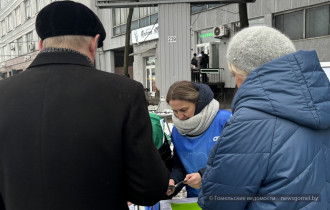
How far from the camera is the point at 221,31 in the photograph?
14.1 m

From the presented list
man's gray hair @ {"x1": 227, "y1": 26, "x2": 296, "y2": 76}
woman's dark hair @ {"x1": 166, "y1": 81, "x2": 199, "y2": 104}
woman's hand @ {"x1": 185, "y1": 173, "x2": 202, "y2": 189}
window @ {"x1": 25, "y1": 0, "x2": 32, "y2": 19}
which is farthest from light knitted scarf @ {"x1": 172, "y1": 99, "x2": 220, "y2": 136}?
window @ {"x1": 25, "y1": 0, "x2": 32, "y2": 19}

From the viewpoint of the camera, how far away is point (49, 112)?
1128mm

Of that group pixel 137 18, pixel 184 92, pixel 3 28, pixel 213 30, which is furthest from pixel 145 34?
pixel 3 28

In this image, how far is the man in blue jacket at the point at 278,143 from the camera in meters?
1.17

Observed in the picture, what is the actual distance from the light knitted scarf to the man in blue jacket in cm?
87

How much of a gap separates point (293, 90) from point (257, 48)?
254 mm

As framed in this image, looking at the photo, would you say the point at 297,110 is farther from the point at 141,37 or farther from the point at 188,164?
the point at 141,37

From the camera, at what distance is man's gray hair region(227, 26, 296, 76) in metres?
1.32

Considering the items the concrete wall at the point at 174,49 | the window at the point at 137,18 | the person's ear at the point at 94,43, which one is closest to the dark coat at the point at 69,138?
the person's ear at the point at 94,43

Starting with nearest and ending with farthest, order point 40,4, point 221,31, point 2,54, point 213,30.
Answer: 1. point 221,31
2. point 213,30
3. point 40,4
4. point 2,54

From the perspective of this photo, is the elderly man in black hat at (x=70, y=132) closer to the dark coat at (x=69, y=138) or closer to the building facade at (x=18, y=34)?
the dark coat at (x=69, y=138)

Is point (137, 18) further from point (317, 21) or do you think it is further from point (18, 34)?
point (18, 34)

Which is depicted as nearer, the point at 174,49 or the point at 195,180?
the point at 195,180

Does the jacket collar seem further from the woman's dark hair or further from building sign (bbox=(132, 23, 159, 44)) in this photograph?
building sign (bbox=(132, 23, 159, 44))
